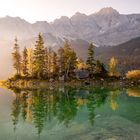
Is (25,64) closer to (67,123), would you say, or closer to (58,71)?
(58,71)

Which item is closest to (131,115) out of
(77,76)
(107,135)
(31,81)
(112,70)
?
(107,135)

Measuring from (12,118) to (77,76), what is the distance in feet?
259

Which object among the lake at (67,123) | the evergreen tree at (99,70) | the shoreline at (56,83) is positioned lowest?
the lake at (67,123)

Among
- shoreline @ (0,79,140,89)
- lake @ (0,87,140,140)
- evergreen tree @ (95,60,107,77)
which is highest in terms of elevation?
evergreen tree @ (95,60,107,77)

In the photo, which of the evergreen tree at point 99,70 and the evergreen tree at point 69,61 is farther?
the evergreen tree at point 99,70

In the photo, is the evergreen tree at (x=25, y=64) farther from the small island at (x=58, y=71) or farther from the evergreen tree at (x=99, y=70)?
the evergreen tree at (x=99, y=70)

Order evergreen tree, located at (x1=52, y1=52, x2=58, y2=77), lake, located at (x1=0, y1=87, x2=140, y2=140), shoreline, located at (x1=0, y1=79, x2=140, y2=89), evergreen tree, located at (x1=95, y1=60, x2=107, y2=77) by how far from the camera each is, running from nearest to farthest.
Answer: lake, located at (x1=0, y1=87, x2=140, y2=140)
shoreline, located at (x1=0, y1=79, x2=140, y2=89)
evergreen tree, located at (x1=95, y1=60, x2=107, y2=77)
evergreen tree, located at (x1=52, y1=52, x2=58, y2=77)

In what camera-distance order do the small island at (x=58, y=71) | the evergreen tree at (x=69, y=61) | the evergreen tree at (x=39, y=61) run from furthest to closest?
the evergreen tree at (x=69, y=61) < the evergreen tree at (x=39, y=61) < the small island at (x=58, y=71)

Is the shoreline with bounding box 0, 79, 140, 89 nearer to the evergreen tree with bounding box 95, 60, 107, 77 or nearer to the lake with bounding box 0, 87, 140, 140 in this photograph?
the evergreen tree with bounding box 95, 60, 107, 77

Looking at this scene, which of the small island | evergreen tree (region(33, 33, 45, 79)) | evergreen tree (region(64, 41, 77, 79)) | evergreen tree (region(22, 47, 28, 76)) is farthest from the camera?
evergreen tree (region(22, 47, 28, 76))

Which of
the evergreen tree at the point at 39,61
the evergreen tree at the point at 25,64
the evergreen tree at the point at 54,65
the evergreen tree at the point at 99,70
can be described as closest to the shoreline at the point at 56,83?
the evergreen tree at the point at 99,70

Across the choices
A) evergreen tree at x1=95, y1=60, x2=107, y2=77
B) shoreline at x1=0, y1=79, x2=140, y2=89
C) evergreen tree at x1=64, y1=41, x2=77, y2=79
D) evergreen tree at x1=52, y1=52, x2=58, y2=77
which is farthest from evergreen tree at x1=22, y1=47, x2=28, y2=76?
evergreen tree at x1=95, y1=60, x2=107, y2=77

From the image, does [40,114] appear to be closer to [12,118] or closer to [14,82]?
[12,118]

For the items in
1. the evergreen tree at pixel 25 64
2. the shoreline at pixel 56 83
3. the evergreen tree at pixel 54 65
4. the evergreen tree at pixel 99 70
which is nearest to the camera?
the shoreline at pixel 56 83
